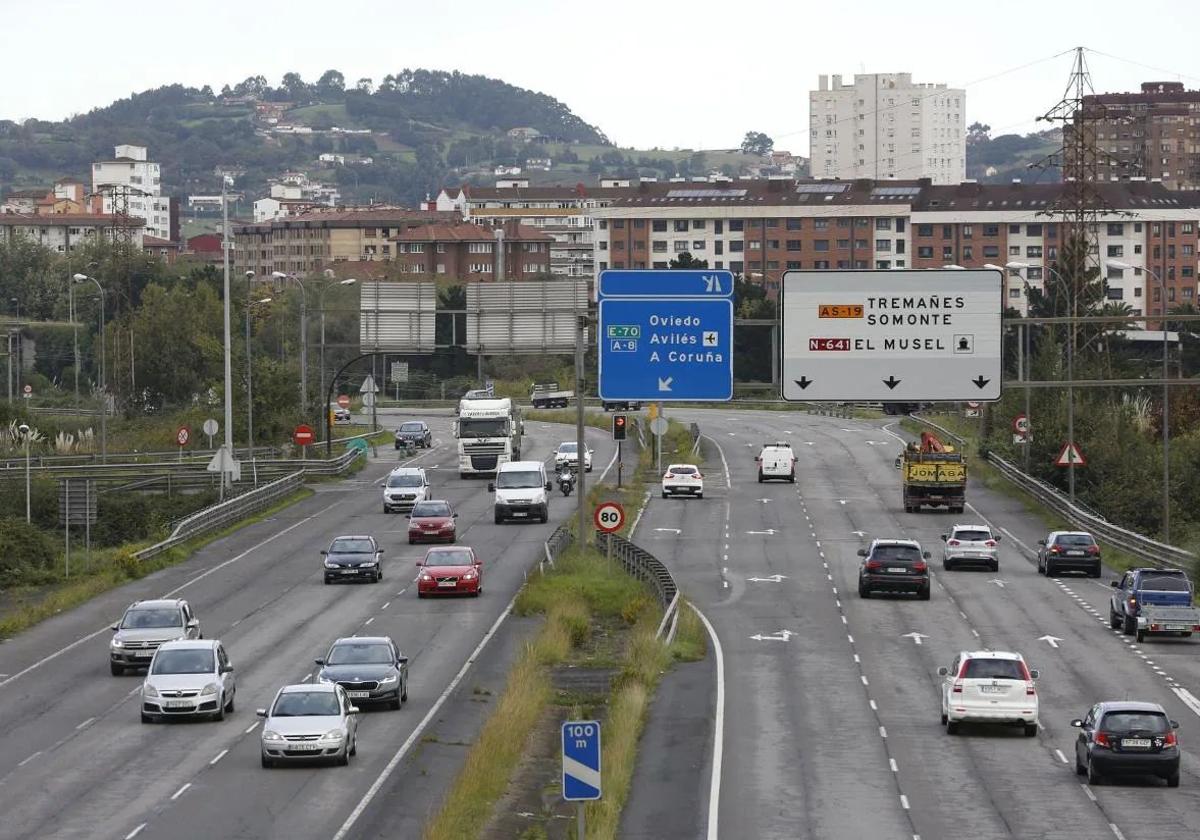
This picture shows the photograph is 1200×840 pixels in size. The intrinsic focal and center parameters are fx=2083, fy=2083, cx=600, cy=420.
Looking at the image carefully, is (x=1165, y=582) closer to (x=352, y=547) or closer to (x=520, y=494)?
(x=352, y=547)

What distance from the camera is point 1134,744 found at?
99.1 ft

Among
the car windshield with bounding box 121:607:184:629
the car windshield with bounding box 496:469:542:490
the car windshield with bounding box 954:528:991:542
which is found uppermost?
the car windshield with bounding box 496:469:542:490

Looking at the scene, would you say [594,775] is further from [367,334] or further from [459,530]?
[459,530]

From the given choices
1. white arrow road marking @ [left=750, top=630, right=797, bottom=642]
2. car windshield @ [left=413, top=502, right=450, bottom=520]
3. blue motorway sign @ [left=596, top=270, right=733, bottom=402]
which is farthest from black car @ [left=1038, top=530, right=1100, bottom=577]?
blue motorway sign @ [left=596, top=270, right=733, bottom=402]

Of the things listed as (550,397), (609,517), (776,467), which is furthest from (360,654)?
(550,397)

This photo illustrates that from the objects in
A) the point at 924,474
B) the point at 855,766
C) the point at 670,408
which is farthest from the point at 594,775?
the point at 670,408

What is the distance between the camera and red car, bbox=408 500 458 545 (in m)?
66.9

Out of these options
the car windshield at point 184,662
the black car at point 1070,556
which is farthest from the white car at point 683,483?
the car windshield at point 184,662

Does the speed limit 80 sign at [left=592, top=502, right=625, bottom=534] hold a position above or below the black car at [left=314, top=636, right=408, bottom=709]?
above

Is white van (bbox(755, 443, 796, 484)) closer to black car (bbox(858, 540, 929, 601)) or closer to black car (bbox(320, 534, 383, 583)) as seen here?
black car (bbox(320, 534, 383, 583))

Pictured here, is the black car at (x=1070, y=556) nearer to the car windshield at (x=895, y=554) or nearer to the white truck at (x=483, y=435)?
the car windshield at (x=895, y=554)

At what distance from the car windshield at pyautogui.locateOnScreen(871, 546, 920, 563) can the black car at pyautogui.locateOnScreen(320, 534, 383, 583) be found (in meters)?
13.8

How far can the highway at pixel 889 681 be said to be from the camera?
28188 millimetres

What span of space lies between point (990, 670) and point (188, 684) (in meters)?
13.7
